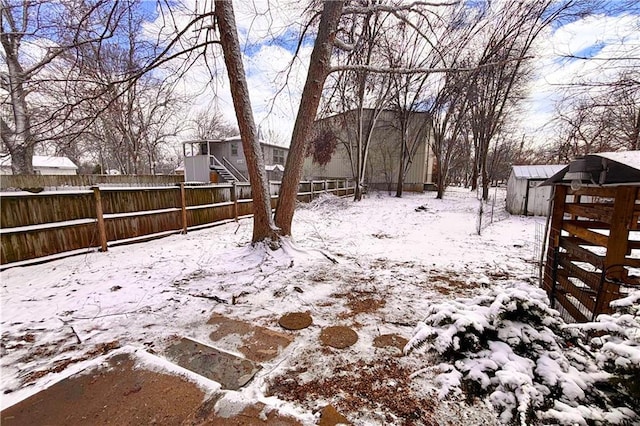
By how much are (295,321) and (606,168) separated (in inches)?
135

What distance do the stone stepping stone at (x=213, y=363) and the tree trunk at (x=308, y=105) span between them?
9.86 feet

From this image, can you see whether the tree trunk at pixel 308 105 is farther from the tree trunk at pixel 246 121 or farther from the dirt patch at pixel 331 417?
the dirt patch at pixel 331 417

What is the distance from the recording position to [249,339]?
2.48m

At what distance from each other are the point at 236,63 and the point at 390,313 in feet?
15.2

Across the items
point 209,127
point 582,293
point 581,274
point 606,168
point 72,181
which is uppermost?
point 209,127

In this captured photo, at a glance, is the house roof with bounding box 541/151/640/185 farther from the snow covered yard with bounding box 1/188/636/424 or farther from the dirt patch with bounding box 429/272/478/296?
the dirt patch with bounding box 429/272/478/296

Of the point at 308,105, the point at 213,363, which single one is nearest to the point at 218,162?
the point at 308,105

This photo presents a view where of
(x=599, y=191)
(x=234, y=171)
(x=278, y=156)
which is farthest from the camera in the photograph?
(x=278, y=156)

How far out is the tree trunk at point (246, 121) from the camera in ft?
14.1

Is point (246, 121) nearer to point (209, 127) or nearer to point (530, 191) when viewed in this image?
point (530, 191)

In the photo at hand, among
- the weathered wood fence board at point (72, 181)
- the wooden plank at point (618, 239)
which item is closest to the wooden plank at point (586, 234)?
the wooden plank at point (618, 239)

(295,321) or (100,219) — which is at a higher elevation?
(100,219)

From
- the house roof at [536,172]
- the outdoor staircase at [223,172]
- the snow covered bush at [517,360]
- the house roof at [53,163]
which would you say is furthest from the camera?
the house roof at [53,163]

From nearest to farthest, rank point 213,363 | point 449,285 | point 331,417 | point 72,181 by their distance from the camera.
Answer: point 331,417 → point 213,363 → point 449,285 → point 72,181
